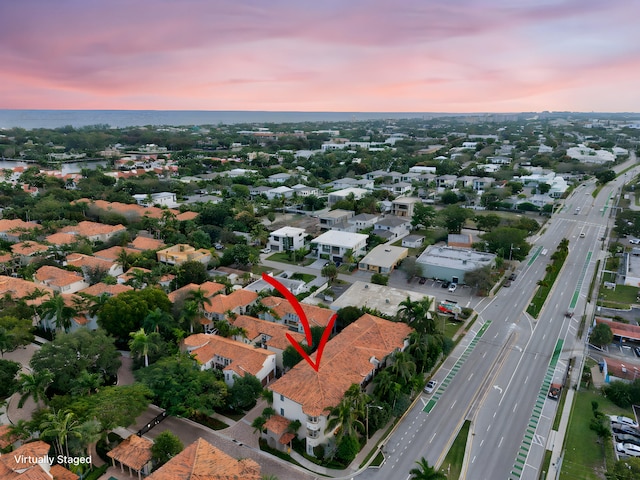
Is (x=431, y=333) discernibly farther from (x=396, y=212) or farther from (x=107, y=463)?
(x=396, y=212)

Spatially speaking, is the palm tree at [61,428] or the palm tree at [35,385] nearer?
the palm tree at [61,428]

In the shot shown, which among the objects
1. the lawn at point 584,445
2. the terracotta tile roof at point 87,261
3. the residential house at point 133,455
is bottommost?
the lawn at point 584,445

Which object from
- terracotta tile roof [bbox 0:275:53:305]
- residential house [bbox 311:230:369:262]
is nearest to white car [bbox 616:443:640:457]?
residential house [bbox 311:230:369:262]

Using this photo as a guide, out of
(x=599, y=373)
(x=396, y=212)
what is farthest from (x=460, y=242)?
(x=599, y=373)

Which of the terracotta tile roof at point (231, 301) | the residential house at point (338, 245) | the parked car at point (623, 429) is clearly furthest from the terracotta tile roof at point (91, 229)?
the parked car at point (623, 429)

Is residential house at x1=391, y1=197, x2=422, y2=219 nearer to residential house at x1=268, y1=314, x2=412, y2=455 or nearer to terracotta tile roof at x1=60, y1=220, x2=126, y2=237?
residential house at x1=268, y1=314, x2=412, y2=455

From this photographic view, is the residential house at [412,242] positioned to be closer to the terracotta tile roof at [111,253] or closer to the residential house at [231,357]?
the residential house at [231,357]
